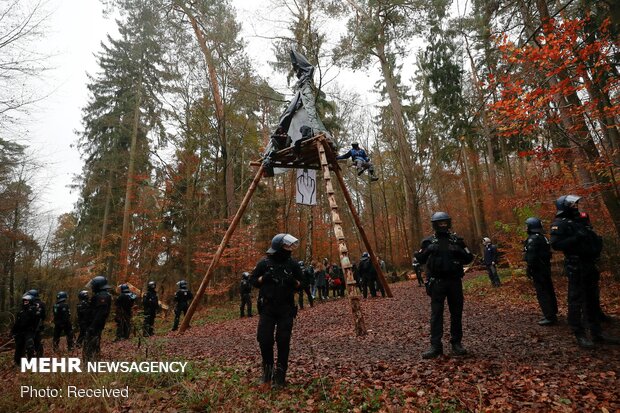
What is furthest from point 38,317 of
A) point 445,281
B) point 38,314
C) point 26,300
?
point 445,281

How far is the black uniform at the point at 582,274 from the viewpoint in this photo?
213 inches

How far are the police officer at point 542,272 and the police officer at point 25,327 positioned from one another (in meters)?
12.2

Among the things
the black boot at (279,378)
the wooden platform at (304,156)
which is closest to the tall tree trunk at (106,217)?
the wooden platform at (304,156)

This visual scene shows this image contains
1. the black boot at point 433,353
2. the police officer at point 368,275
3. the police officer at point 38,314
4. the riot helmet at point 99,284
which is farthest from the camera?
the police officer at point 368,275

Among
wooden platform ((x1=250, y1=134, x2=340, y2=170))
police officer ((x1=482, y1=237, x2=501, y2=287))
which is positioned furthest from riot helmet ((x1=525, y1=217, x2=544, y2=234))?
police officer ((x1=482, y1=237, x2=501, y2=287))

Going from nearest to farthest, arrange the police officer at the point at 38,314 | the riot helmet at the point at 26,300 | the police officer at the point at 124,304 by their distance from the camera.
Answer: the riot helmet at the point at 26,300
the police officer at the point at 38,314
the police officer at the point at 124,304

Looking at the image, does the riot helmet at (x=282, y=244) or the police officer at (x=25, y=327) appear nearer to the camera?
the riot helmet at (x=282, y=244)

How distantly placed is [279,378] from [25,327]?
8298mm

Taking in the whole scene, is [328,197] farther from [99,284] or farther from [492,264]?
[492,264]

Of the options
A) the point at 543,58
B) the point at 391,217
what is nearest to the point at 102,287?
the point at 543,58

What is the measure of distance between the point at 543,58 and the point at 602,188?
355 cm

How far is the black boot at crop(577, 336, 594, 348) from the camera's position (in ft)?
17.1

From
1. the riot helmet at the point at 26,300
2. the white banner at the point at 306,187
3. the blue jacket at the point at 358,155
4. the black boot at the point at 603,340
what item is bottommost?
the black boot at the point at 603,340

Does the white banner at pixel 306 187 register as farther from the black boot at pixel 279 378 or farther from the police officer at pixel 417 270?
the black boot at pixel 279 378
